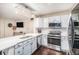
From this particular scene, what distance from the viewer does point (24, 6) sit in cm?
158

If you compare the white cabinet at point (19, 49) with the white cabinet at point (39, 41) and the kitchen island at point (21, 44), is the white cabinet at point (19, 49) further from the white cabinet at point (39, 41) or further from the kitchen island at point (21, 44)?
the white cabinet at point (39, 41)

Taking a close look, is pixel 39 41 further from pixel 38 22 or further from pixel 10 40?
pixel 10 40

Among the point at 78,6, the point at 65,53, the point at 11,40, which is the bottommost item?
the point at 65,53

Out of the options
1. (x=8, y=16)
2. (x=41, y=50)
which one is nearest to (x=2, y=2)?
(x=8, y=16)

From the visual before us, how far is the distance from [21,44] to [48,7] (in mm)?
776

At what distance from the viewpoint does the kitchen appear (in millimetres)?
1565

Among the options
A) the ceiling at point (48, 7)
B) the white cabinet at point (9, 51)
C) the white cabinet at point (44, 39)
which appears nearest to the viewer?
the white cabinet at point (9, 51)

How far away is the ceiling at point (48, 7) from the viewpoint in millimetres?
1577

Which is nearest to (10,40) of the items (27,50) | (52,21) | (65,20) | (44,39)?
(27,50)

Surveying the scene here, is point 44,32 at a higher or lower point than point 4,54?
higher

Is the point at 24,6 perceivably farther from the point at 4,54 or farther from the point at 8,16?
the point at 4,54

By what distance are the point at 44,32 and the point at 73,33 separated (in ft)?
1.65

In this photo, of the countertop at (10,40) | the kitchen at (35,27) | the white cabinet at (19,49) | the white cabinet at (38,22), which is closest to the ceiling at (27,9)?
the kitchen at (35,27)

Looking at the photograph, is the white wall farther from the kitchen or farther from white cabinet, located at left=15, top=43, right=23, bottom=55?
white cabinet, located at left=15, top=43, right=23, bottom=55
